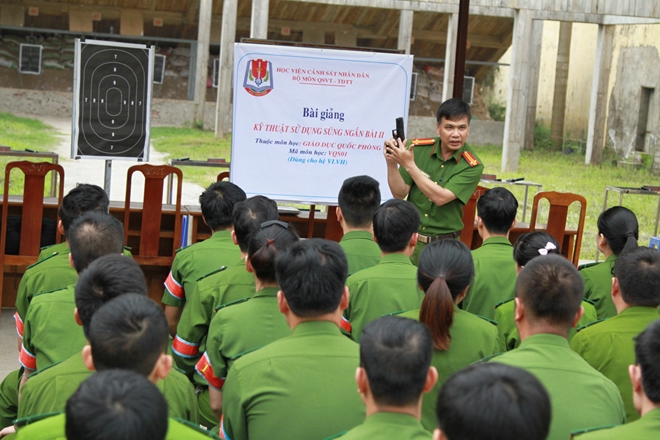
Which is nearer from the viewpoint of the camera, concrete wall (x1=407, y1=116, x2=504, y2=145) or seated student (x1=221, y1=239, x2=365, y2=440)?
seated student (x1=221, y1=239, x2=365, y2=440)

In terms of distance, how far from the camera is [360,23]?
64.6ft

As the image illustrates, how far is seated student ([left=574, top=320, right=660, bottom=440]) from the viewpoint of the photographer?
183 centimetres

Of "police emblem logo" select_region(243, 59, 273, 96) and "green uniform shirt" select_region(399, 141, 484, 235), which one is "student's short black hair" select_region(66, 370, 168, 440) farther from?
"police emblem logo" select_region(243, 59, 273, 96)

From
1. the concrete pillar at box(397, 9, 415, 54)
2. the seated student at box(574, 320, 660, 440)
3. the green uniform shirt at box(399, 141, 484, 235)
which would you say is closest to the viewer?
the seated student at box(574, 320, 660, 440)

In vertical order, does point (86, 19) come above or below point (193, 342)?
above

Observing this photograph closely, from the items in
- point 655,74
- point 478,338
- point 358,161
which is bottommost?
point 478,338

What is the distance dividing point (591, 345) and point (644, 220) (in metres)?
9.45

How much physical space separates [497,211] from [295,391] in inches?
79.6

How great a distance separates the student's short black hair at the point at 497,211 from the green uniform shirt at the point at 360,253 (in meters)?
0.56

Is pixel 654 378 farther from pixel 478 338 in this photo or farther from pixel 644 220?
pixel 644 220

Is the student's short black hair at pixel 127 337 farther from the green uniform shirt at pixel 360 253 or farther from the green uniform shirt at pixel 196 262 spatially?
the green uniform shirt at pixel 360 253

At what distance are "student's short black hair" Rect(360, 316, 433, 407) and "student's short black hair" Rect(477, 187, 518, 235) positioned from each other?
211 centimetres

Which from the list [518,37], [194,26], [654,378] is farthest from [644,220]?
[194,26]

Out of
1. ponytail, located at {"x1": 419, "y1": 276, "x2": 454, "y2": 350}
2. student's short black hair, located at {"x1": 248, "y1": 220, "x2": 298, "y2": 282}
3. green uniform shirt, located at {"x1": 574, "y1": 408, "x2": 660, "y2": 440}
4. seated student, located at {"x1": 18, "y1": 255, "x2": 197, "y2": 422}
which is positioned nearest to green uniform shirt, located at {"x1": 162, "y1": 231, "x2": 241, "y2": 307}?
student's short black hair, located at {"x1": 248, "y1": 220, "x2": 298, "y2": 282}
